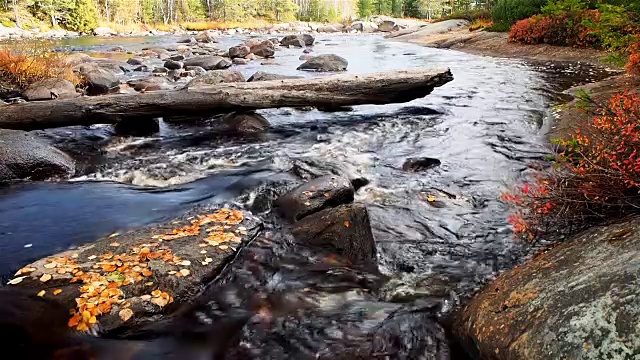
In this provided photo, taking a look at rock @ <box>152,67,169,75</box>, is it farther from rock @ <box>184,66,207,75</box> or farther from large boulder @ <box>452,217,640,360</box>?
large boulder @ <box>452,217,640,360</box>

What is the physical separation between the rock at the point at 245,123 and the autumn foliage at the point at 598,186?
21.4 feet

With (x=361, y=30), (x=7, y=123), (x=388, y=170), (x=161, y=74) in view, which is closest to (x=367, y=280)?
(x=388, y=170)

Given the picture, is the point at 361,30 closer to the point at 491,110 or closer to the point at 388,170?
the point at 491,110

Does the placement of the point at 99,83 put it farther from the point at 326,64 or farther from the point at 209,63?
the point at 326,64

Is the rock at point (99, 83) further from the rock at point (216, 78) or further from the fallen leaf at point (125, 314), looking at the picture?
the fallen leaf at point (125, 314)

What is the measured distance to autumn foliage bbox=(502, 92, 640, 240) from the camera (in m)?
3.58

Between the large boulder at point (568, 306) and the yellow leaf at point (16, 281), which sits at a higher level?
the large boulder at point (568, 306)

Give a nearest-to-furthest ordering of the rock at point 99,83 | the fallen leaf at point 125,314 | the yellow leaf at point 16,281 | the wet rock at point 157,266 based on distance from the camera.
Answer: the fallen leaf at point 125,314 < the wet rock at point 157,266 < the yellow leaf at point 16,281 < the rock at point 99,83

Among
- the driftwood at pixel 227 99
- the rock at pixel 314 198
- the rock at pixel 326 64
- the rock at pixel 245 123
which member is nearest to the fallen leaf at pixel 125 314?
the rock at pixel 314 198

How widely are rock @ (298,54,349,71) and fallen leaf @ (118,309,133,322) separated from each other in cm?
1659

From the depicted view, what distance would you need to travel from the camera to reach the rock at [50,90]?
11.5 m

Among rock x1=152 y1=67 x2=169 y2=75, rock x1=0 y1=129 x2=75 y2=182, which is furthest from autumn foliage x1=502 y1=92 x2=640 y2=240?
rock x1=152 y1=67 x2=169 y2=75

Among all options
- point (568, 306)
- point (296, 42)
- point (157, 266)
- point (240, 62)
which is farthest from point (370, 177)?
point (296, 42)

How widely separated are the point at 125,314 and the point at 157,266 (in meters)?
0.59
